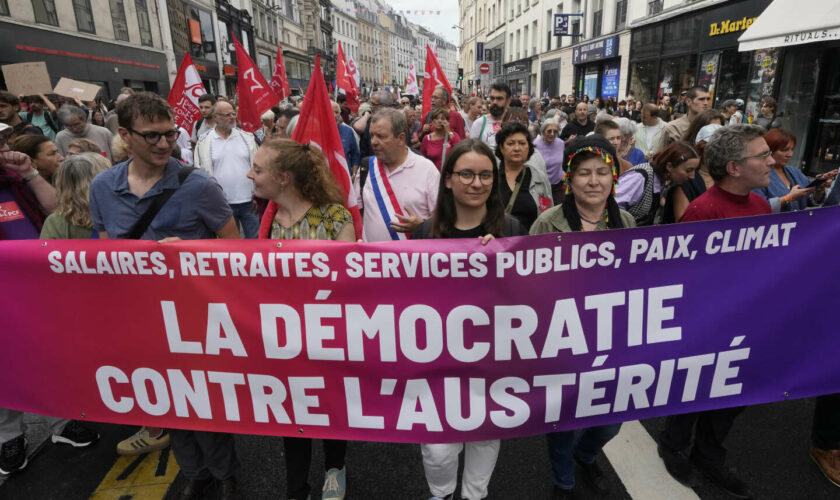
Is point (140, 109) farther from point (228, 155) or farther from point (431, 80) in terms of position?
point (431, 80)

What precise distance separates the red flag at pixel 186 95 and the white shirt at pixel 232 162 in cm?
266

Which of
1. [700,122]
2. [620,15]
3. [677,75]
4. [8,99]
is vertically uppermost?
[620,15]

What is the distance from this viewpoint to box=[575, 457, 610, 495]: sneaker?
8.93 ft

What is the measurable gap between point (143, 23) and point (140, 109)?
26681 millimetres

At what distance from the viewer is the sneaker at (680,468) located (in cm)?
276

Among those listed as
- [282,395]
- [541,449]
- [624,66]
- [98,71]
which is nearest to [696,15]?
[624,66]

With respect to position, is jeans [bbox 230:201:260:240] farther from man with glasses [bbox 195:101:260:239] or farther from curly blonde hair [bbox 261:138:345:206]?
curly blonde hair [bbox 261:138:345:206]

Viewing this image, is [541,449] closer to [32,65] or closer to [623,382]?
[623,382]

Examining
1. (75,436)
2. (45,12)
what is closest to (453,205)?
(75,436)

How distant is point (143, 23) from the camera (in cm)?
2417

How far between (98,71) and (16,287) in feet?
73.9

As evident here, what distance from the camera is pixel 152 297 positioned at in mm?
2311

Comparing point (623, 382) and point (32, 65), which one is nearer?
point (623, 382)

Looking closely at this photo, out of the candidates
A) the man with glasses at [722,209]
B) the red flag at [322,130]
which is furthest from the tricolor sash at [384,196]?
the man with glasses at [722,209]
